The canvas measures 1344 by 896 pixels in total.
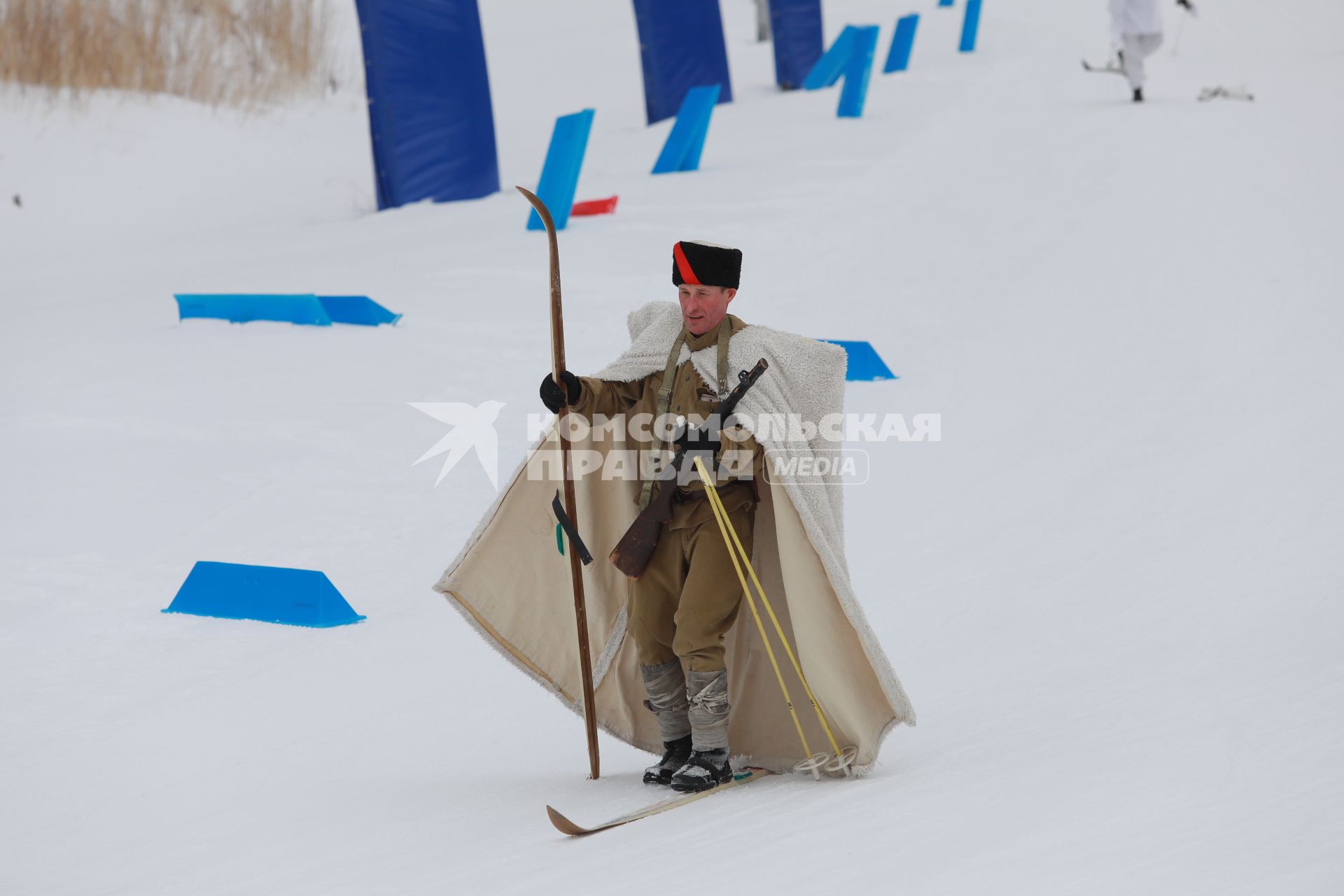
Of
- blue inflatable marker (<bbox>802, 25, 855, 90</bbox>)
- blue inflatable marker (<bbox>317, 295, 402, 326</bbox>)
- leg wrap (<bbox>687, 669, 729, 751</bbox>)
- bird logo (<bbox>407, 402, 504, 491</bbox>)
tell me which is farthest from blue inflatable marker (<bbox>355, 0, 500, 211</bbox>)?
leg wrap (<bbox>687, 669, 729, 751</bbox>)

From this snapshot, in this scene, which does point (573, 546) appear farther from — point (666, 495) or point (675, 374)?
point (675, 374)

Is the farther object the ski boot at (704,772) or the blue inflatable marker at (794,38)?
the blue inflatable marker at (794,38)

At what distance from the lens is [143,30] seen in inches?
612

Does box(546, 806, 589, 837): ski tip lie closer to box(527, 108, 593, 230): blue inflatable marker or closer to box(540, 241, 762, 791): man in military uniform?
box(540, 241, 762, 791): man in military uniform

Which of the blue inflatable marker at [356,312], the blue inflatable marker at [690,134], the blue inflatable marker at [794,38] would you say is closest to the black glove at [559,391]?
the blue inflatable marker at [356,312]

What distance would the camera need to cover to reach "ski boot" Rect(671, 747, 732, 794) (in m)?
3.64

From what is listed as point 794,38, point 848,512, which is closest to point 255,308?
point 848,512

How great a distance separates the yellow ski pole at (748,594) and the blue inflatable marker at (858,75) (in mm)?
11604

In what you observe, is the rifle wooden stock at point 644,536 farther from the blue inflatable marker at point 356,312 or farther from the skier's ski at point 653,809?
the blue inflatable marker at point 356,312

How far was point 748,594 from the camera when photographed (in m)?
3.66

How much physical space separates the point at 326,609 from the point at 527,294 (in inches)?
154

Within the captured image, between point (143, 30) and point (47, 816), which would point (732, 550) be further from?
point (143, 30)

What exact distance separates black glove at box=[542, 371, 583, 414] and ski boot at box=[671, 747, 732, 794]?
99cm

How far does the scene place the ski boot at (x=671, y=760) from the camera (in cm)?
381
